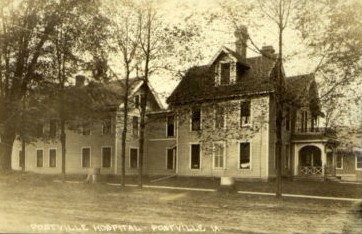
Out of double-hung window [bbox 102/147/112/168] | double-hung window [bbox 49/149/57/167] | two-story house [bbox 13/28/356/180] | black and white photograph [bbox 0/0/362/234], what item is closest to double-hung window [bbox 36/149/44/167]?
two-story house [bbox 13/28/356/180]

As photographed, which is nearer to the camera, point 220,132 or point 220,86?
point 220,86

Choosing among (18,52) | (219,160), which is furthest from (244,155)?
(18,52)

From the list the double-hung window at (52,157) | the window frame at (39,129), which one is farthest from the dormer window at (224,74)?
the double-hung window at (52,157)

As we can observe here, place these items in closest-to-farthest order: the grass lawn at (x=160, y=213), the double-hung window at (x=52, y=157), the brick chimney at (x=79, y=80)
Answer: the grass lawn at (x=160, y=213) → the brick chimney at (x=79, y=80) → the double-hung window at (x=52, y=157)

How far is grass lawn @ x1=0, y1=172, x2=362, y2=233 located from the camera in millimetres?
7109

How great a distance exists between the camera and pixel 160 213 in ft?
27.8

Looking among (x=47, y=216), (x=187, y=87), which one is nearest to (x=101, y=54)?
(x=187, y=87)

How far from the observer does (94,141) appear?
79.0 ft

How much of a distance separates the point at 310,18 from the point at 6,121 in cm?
835

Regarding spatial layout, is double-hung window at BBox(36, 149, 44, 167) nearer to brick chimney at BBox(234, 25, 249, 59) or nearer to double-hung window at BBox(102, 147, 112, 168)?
double-hung window at BBox(102, 147, 112, 168)

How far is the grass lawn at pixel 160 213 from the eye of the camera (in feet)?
23.3

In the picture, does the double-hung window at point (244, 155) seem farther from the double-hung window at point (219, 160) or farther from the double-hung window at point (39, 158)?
the double-hung window at point (39, 158)

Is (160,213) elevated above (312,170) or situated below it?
above

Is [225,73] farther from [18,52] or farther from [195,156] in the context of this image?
[18,52]
